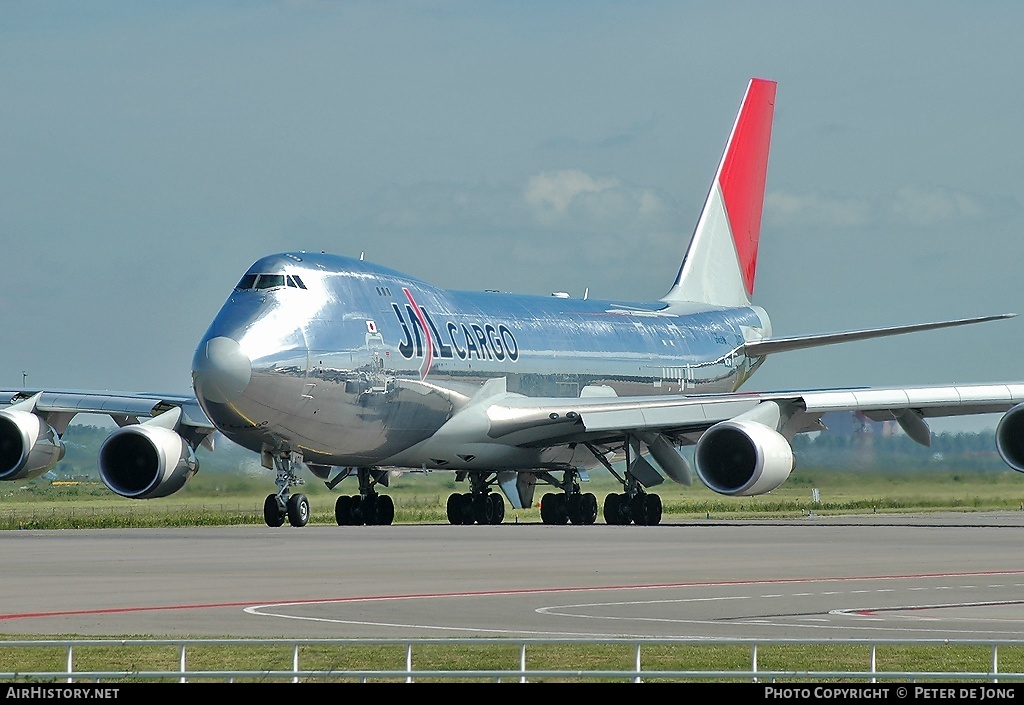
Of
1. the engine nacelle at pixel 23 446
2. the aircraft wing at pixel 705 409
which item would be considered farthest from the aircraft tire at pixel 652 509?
the engine nacelle at pixel 23 446

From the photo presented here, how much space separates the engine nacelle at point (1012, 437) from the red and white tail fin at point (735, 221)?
16184 millimetres

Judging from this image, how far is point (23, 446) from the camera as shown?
36.2m

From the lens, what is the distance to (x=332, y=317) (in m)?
33.7

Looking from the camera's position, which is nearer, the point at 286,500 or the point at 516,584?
the point at 516,584

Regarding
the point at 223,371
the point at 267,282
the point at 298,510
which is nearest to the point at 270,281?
the point at 267,282

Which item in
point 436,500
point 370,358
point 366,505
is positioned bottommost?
point 366,505

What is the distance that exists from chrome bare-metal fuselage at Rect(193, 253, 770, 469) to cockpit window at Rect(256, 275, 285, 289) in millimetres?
36

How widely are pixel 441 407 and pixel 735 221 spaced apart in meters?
18.3

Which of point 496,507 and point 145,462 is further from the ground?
point 145,462

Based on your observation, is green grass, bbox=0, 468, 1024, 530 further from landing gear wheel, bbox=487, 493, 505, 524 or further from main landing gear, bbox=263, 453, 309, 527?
main landing gear, bbox=263, 453, 309, 527

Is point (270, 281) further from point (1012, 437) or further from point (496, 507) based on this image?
point (1012, 437)

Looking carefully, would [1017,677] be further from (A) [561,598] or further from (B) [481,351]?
(B) [481,351]

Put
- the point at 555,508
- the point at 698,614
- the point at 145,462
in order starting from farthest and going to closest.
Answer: the point at 555,508
the point at 145,462
the point at 698,614
